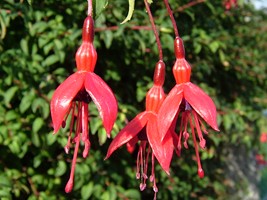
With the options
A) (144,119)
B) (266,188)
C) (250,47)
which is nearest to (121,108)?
(144,119)

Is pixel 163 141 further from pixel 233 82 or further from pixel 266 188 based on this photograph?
pixel 266 188

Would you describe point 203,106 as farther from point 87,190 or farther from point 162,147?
point 87,190

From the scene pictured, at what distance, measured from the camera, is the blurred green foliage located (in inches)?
58.4

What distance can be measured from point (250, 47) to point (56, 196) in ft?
5.21

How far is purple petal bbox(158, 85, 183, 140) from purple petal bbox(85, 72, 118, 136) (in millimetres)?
96

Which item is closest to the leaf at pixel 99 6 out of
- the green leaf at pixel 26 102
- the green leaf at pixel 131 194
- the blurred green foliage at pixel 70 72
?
the blurred green foliage at pixel 70 72

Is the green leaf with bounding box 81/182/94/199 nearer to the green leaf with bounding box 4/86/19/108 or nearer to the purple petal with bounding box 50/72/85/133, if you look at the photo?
the green leaf with bounding box 4/86/19/108

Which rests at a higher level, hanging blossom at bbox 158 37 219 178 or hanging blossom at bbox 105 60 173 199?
hanging blossom at bbox 158 37 219 178

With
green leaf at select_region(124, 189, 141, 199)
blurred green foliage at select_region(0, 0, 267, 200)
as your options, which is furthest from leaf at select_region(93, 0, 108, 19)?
green leaf at select_region(124, 189, 141, 199)

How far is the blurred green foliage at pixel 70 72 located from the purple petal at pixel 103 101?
29.1 inches

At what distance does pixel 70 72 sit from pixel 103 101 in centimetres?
114

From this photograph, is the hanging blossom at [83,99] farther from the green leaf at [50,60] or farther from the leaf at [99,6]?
the green leaf at [50,60]

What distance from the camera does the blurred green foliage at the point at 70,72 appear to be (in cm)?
148

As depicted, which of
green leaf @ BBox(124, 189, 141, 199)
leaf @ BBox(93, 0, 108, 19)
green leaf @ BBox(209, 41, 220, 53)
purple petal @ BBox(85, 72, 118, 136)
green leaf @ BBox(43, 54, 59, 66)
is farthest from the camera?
green leaf @ BBox(209, 41, 220, 53)
